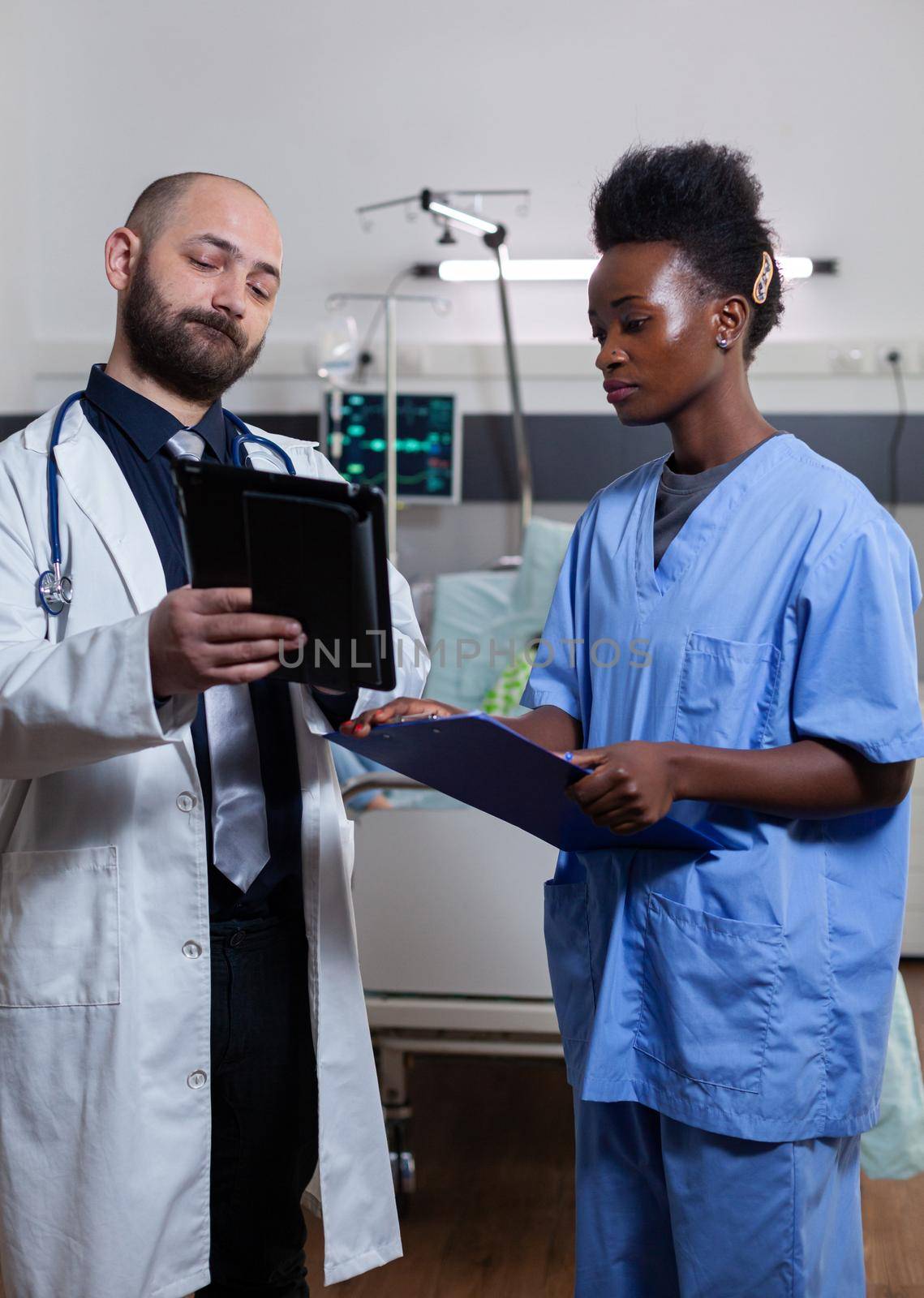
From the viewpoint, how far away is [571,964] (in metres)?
1.16

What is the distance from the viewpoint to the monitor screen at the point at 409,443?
3.74 metres

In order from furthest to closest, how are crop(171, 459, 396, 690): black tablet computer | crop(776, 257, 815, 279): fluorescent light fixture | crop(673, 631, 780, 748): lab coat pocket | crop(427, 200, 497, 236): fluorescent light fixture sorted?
crop(776, 257, 815, 279): fluorescent light fixture, crop(427, 200, 497, 236): fluorescent light fixture, crop(673, 631, 780, 748): lab coat pocket, crop(171, 459, 396, 690): black tablet computer

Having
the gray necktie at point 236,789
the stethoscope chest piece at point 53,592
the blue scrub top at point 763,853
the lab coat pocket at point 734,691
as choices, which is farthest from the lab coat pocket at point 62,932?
the lab coat pocket at point 734,691

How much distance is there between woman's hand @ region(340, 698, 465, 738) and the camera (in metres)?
1.08

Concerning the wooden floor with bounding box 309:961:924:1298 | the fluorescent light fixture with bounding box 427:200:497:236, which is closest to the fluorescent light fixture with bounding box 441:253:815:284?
the fluorescent light fixture with bounding box 427:200:497:236

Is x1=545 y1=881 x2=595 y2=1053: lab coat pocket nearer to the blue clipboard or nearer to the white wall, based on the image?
the blue clipboard

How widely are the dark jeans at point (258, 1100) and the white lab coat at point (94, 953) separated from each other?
8 centimetres

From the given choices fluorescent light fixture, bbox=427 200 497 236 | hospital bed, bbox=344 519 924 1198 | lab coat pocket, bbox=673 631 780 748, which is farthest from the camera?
fluorescent light fixture, bbox=427 200 497 236

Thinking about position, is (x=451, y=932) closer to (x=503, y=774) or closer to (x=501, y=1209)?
(x=501, y=1209)

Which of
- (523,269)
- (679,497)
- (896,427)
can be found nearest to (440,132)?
(523,269)

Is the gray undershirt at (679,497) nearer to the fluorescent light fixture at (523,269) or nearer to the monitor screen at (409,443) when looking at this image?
the monitor screen at (409,443)

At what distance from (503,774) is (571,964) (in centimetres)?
25

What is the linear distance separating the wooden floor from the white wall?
2231mm

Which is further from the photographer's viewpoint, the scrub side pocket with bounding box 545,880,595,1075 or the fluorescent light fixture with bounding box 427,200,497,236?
the fluorescent light fixture with bounding box 427,200,497,236
